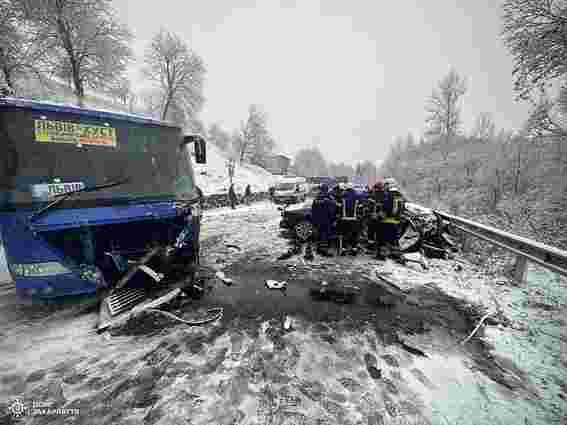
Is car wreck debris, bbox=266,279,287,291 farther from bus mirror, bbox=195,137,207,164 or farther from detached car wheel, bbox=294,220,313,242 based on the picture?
detached car wheel, bbox=294,220,313,242

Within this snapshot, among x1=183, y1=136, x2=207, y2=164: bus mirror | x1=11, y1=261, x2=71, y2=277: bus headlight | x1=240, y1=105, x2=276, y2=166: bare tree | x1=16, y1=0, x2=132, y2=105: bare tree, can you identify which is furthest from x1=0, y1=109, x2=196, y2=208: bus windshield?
x1=240, y1=105, x2=276, y2=166: bare tree

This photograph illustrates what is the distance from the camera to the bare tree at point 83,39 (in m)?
13.5

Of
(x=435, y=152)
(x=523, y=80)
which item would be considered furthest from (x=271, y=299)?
(x=435, y=152)

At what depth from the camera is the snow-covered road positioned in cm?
184

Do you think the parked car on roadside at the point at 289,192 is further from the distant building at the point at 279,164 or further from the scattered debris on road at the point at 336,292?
the distant building at the point at 279,164

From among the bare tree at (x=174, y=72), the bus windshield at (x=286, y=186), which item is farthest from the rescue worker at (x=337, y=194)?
the bare tree at (x=174, y=72)

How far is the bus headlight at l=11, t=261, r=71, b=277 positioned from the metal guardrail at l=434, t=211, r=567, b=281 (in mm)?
6819

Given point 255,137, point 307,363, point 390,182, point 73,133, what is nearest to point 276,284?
point 307,363

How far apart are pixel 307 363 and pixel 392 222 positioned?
174 inches

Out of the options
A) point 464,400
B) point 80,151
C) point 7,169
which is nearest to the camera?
point 464,400

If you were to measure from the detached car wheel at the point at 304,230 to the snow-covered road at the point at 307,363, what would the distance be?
3.28 metres

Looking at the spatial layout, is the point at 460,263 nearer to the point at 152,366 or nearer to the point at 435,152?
the point at 152,366

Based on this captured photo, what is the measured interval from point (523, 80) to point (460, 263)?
8396 mm

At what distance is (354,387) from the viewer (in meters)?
2.07
